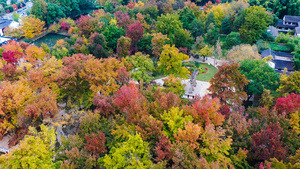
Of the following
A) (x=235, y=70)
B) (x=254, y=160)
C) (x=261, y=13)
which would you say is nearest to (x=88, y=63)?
(x=235, y=70)

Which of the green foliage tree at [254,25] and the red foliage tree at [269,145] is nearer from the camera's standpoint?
the red foliage tree at [269,145]

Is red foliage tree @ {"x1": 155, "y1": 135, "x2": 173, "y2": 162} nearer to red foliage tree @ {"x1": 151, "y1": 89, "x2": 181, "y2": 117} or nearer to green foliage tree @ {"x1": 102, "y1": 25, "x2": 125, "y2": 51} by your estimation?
red foliage tree @ {"x1": 151, "y1": 89, "x2": 181, "y2": 117}

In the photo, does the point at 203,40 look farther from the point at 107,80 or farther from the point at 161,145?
the point at 161,145

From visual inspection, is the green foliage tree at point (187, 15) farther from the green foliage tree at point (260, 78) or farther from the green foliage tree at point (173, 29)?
the green foliage tree at point (260, 78)

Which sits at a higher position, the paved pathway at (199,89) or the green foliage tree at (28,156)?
the green foliage tree at (28,156)

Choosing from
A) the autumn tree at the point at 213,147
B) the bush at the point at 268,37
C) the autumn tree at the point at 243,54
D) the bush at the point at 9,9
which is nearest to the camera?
the autumn tree at the point at 213,147

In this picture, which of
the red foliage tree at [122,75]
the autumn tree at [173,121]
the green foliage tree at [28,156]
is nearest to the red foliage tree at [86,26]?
the red foliage tree at [122,75]

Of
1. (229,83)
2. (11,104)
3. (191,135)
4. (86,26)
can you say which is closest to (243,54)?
(229,83)

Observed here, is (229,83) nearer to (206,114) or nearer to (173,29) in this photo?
(206,114)
